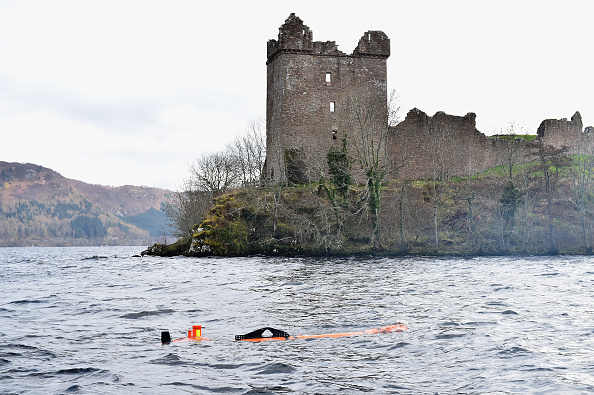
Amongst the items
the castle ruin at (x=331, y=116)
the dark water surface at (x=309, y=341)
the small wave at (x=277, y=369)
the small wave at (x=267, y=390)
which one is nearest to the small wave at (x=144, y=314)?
the dark water surface at (x=309, y=341)

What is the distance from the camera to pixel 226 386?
8.95 metres

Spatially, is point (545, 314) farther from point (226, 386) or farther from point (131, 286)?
point (131, 286)

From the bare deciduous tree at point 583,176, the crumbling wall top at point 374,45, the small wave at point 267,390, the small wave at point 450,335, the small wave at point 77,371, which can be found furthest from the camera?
the crumbling wall top at point 374,45

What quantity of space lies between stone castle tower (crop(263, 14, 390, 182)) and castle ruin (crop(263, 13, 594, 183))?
8cm

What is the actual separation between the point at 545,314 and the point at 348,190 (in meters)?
35.2

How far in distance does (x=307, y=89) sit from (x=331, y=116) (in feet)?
11.2

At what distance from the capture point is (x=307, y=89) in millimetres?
56625

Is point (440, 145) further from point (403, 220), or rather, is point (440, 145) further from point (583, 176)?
point (583, 176)

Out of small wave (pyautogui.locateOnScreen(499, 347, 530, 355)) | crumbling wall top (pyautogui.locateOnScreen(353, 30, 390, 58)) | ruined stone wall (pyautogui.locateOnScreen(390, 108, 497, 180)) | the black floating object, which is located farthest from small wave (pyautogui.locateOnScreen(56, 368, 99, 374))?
crumbling wall top (pyautogui.locateOnScreen(353, 30, 390, 58))

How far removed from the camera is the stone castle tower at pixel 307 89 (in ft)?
184

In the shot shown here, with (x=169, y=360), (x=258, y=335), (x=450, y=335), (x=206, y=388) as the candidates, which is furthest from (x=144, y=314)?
(x=450, y=335)

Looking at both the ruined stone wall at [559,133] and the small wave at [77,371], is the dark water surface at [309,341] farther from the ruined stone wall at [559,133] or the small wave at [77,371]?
the ruined stone wall at [559,133]

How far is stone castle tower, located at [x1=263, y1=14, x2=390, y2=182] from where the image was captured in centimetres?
5603

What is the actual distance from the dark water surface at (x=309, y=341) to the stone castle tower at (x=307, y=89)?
33265mm
